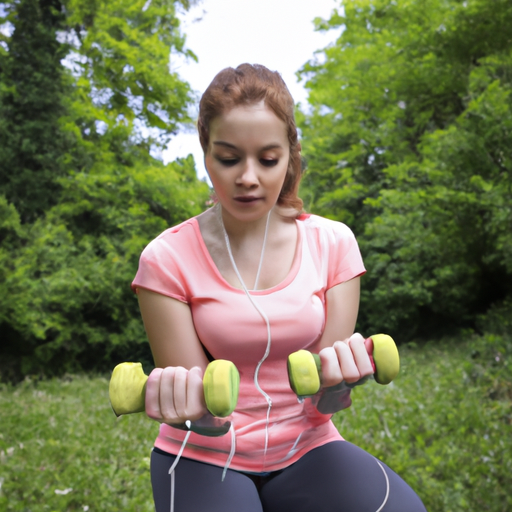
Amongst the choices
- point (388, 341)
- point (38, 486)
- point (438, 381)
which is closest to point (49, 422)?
point (38, 486)

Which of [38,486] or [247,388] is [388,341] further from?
[38,486]

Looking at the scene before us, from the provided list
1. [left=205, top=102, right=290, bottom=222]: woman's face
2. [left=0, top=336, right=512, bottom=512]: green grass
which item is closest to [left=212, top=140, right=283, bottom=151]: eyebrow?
[left=205, top=102, right=290, bottom=222]: woman's face

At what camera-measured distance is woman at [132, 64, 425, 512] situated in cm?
128

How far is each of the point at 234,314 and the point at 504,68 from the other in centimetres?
714

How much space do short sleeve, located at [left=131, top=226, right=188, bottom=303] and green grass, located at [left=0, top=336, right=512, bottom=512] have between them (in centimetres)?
227

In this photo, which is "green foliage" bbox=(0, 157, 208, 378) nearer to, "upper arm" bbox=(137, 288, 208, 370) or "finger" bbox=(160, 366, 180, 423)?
"upper arm" bbox=(137, 288, 208, 370)

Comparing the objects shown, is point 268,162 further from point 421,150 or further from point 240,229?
point 421,150

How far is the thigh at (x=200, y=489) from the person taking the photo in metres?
1.22

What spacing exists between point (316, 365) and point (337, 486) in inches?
12.0

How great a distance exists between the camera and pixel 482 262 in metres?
9.12

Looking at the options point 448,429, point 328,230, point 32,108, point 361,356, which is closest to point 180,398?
point 361,356

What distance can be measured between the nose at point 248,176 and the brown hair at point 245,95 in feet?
0.45

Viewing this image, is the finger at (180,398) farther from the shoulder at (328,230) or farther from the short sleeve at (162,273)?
the shoulder at (328,230)

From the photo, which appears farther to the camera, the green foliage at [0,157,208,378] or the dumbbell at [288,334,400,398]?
the green foliage at [0,157,208,378]
